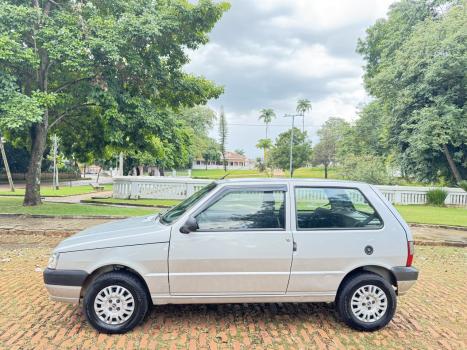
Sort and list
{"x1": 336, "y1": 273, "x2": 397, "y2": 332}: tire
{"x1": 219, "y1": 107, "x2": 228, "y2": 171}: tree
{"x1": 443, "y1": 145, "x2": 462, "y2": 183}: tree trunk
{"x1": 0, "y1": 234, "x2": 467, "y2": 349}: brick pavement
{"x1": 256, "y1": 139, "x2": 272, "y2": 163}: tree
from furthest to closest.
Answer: {"x1": 219, "y1": 107, "x2": 228, "y2": 171}: tree → {"x1": 256, "y1": 139, "x2": 272, "y2": 163}: tree → {"x1": 443, "y1": 145, "x2": 462, "y2": 183}: tree trunk → {"x1": 336, "y1": 273, "x2": 397, "y2": 332}: tire → {"x1": 0, "y1": 234, "x2": 467, "y2": 349}: brick pavement

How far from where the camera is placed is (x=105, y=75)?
11914mm

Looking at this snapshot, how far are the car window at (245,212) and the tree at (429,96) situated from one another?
19.0 m

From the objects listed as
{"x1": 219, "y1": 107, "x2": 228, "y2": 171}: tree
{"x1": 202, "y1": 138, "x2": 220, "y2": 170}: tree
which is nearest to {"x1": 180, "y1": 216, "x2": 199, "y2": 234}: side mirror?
{"x1": 202, "y1": 138, "x2": 220, "y2": 170}: tree

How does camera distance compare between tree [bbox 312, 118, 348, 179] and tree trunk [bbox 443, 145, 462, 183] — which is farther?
tree [bbox 312, 118, 348, 179]

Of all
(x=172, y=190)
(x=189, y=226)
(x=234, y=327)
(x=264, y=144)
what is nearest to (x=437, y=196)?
(x=172, y=190)

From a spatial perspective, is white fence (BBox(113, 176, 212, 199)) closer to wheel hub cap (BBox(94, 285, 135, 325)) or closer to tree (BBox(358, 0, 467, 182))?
tree (BBox(358, 0, 467, 182))

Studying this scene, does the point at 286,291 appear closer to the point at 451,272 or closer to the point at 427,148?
the point at 451,272

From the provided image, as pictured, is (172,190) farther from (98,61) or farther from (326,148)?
(326,148)

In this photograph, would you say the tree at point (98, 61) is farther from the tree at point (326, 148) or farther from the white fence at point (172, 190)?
the tree at point (326, 148)

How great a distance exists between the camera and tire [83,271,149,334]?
12.1 feet

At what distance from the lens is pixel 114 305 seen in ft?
12.3

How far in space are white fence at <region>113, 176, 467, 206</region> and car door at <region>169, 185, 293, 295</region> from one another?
14.7m

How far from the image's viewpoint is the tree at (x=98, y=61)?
10.4 metres

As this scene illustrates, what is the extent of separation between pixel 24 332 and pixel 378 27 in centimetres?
3649
